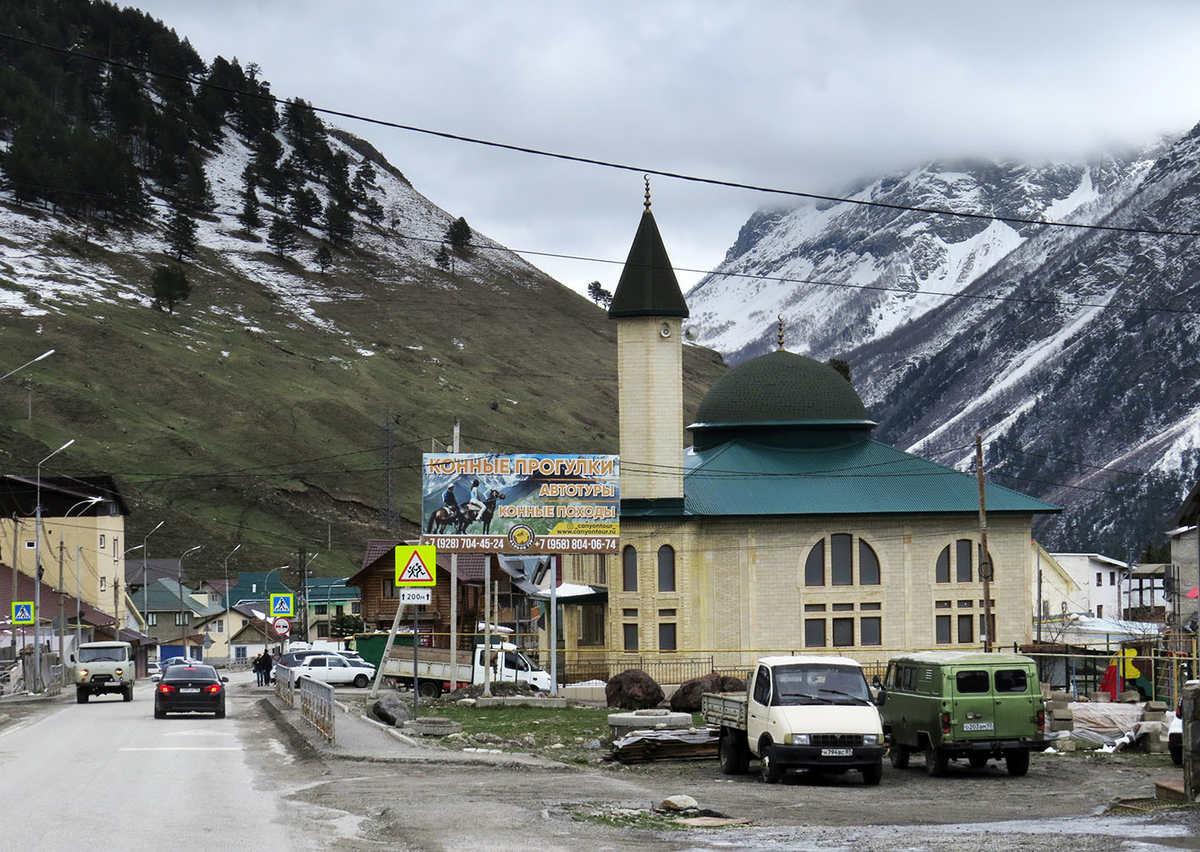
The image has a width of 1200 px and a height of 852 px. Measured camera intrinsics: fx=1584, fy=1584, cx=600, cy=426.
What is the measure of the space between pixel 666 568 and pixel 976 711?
38.1 meters

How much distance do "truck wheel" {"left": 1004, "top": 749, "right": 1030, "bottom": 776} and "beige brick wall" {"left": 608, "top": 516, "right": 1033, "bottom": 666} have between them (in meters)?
36.0

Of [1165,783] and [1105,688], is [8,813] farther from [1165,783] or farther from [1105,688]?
[1105,688]

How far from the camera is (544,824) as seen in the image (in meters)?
16.2

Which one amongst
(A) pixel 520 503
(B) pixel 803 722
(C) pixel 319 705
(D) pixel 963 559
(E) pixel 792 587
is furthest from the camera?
(D) pixel 963 559

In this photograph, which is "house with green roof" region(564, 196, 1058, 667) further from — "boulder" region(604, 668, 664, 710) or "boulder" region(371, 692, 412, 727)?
"boulder" region(371, 692, 412, 727)

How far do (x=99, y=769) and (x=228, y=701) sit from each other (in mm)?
25001

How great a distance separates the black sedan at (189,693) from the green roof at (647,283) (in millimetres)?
26714

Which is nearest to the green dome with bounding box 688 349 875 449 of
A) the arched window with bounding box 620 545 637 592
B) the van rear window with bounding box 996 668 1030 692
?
the arched window with bounding box 620 545 637 592

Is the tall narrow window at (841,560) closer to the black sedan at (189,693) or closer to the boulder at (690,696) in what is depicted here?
the boulder at (690,696)

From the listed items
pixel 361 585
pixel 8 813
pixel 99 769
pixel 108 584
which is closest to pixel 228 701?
pixel 99 769

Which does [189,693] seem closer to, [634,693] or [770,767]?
[634,693]

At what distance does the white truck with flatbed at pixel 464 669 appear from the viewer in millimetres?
47688

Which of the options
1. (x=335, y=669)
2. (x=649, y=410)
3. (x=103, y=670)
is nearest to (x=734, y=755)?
(x=103, y=670)

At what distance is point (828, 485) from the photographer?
63.9 meters
